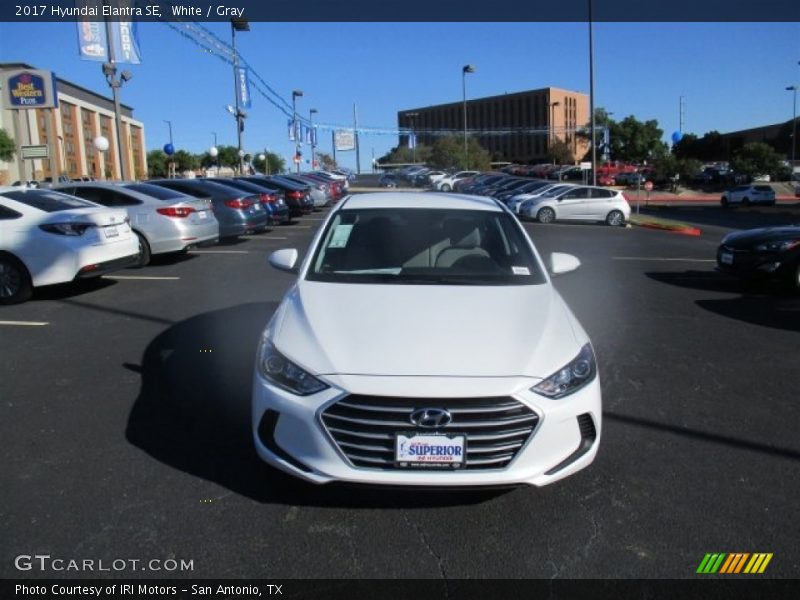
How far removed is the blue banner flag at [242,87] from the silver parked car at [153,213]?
73.3 ft

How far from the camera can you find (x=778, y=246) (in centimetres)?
918

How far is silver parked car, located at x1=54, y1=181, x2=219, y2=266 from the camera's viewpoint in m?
11.2

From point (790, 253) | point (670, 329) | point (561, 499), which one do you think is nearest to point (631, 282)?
point (790, 253)

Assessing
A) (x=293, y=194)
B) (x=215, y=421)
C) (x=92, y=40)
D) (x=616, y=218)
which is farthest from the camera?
(x=616, y=218)

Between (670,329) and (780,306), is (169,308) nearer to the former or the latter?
(670,329)

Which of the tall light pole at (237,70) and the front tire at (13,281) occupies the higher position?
the tall light pole at (237,70)

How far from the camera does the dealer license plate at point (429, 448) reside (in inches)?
120

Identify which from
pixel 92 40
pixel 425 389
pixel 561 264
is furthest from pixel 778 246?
pixel 92 40

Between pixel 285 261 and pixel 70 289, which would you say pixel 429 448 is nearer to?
pixel 285 261

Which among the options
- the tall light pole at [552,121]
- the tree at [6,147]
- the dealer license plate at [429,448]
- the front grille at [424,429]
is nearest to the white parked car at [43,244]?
the front grille at [424,429]

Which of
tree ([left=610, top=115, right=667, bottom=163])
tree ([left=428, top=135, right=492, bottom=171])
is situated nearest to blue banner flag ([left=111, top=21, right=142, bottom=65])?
tree ([left=428, top=135, right=492, bottom=171])

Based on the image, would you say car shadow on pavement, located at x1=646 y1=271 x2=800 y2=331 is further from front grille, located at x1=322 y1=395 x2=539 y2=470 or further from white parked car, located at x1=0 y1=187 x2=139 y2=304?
white parked car, located at x1=0 y1=187 x2=139 y2=304

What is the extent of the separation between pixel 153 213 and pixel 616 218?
17059 millimetres
